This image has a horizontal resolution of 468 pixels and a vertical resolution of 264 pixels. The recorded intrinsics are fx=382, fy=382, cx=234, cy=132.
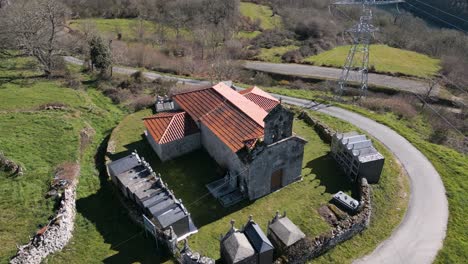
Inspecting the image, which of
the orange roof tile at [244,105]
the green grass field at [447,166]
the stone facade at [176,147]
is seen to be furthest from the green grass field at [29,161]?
the green grass field at [447,166]

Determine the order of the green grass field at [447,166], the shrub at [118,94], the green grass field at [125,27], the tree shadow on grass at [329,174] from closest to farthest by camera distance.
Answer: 1. the green grass field at [447,166]
2. the tree shadow on grass at [329,174]
3. the shrub at [118,94]
4. the green grass field at [125,27]

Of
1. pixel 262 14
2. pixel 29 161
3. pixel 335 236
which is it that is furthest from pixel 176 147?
pixel 262 14

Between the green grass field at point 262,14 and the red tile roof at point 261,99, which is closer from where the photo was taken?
the red tile roof at point 261,99

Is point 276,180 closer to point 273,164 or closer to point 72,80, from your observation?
point 273,164

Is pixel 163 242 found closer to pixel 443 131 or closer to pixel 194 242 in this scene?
pixel 194 242

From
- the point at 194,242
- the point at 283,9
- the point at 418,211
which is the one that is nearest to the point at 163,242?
the point at 194,242

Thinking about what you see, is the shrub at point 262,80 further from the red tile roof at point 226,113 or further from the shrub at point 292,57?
the red tile roof at point 226,113
